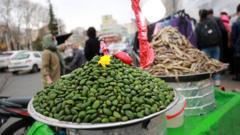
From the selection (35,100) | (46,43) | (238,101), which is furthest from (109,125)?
(46,43)

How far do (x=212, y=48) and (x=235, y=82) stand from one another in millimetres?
1788

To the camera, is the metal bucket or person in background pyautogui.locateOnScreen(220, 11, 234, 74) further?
person in background pyautogui.locateOnScreen(220, 11, 234, 74)

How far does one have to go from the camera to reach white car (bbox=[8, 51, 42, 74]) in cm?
1986

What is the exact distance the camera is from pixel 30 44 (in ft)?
190

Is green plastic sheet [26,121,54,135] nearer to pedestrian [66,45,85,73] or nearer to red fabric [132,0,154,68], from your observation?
red fabric [132,0,154,68]

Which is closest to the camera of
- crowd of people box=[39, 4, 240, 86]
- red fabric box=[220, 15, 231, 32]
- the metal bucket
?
the metal bucket

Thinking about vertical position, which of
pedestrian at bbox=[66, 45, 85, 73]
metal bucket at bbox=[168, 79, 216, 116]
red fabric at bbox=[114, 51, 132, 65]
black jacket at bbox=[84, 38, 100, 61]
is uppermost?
red fabric at bbox=[114, 51, 132, 65]

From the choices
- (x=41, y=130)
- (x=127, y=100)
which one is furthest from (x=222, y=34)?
(x=127, y=100)

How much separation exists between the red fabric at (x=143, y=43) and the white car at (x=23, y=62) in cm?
1809

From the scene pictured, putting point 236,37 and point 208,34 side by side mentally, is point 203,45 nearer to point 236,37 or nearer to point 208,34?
point 208,34

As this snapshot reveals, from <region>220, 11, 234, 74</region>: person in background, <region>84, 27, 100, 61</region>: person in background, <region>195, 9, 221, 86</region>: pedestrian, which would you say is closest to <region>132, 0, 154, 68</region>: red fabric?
<region>84, 27, 100, 61</region>: person in background

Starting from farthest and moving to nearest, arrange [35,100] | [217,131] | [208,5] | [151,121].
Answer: [208,5] → [217,131] → [35,100] → [151,121]

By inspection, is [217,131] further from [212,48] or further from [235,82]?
[235,82]

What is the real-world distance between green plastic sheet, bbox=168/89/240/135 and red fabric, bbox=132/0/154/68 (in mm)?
657
